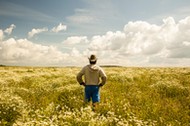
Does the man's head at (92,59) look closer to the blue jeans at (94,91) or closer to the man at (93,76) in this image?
the man at (93,76)

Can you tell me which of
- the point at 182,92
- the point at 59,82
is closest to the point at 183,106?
the point at 182,92

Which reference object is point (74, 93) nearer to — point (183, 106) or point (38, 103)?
point (38, 103)

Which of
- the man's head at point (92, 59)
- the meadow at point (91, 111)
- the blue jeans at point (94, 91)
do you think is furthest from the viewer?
the blue jeans at point (94, 91)

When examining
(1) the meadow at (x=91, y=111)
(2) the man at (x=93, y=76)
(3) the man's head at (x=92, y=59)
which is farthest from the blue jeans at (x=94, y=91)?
(3) the man's head at (x=92, y=59)

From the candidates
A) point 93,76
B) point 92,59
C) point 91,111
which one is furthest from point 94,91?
point 91,111

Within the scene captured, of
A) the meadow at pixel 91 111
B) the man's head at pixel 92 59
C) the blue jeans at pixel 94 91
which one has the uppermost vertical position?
the man's head at pixel 92 59

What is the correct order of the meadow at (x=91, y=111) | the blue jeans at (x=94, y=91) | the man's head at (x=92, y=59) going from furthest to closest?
the blue jeans at (x=94, y=91) → the man's head at (x=92, y=59) → the meadow at (x=91, y=111)

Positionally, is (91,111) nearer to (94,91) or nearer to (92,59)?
(94,91)

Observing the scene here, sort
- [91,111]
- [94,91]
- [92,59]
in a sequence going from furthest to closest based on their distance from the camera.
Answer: [94,91]
[92,59]
[91,111]

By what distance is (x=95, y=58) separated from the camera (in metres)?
9.70

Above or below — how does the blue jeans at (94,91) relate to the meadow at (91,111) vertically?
above

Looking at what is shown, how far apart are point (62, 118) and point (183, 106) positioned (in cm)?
596

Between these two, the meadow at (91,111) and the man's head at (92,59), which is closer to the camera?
the meadow at (91,111)

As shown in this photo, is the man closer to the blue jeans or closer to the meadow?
the blue jeans
